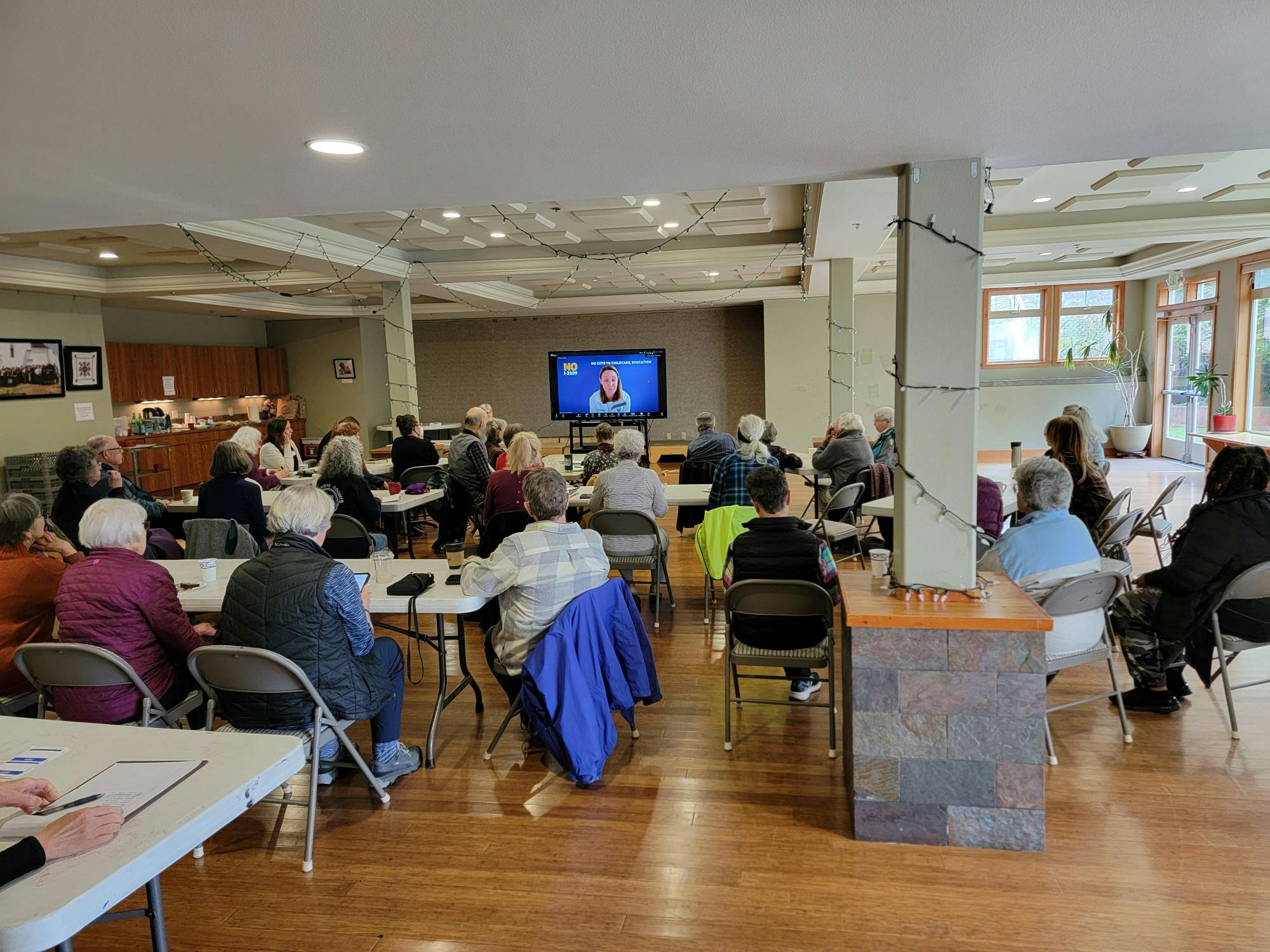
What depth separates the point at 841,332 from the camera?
28.4ft

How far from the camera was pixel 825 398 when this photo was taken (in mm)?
13961

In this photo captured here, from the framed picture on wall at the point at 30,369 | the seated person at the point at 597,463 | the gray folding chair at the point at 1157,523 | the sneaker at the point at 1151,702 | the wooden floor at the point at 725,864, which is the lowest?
the wooden floor at the point at 725,864

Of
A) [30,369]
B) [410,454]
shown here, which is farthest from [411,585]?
[30,369]

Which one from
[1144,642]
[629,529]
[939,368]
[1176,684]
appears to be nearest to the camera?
[939,368]

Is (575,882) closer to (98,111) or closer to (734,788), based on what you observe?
(734,788)

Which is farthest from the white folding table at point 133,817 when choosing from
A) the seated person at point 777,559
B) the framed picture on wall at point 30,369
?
the framed picture on wall at point 30,369

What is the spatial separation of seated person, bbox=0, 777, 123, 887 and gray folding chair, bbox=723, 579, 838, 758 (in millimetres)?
2160

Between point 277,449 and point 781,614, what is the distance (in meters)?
5.91

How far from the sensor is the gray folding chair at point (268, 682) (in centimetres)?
258

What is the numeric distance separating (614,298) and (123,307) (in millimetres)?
7379

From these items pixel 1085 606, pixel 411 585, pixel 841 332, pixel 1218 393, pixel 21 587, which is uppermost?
pixel 841 332

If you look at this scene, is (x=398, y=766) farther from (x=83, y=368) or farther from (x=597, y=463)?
(x=83, y=368)

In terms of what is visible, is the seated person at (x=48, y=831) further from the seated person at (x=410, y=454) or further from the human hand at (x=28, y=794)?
the seated person at (x=410, y=454)

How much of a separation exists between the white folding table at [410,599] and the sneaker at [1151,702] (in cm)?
297
